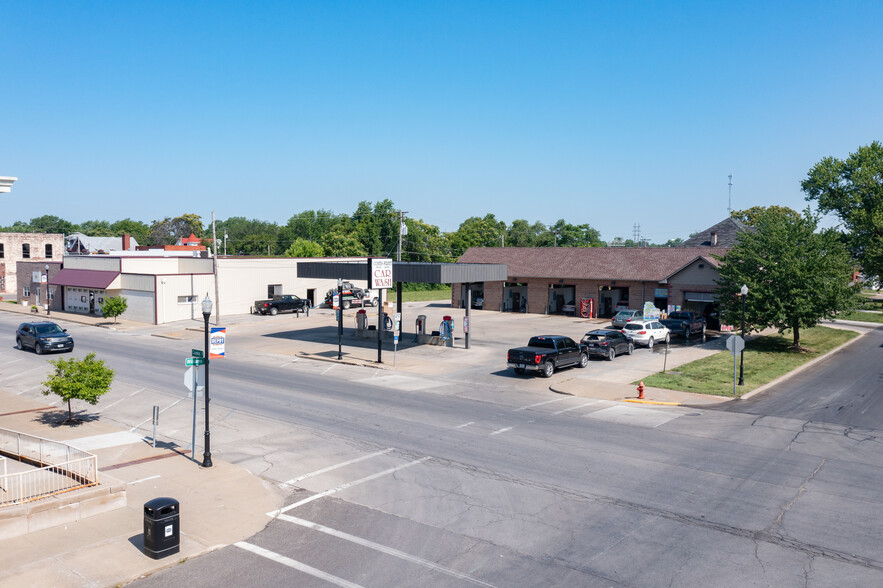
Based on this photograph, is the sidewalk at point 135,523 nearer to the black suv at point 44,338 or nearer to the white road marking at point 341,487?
the white road marking at point 341,487

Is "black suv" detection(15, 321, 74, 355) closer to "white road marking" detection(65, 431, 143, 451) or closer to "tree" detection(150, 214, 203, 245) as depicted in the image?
"white road marking" detection(65, 431, 143, 451)

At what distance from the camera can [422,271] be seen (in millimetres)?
35281

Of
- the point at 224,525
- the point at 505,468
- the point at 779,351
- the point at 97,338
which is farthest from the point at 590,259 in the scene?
the point at 224,525

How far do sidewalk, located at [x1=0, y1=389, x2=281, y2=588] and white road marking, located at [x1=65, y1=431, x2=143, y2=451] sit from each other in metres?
0.03

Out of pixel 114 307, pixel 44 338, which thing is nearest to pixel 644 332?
pixel 44 338

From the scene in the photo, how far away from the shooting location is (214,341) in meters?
18.3

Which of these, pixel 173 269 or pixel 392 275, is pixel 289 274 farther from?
pixel 392 275

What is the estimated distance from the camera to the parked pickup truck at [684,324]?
138 ft

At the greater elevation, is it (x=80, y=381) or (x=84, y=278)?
(x=84, y=278)

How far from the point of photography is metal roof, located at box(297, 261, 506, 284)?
34469mm

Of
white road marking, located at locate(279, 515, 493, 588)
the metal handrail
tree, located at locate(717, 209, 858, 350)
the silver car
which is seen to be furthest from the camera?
the silver car

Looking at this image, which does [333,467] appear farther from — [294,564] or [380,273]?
[380,273]

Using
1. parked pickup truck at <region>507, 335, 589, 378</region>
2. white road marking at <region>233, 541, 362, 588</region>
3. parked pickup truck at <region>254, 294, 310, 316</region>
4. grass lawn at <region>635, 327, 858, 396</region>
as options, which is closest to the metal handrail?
white road marking at <region>233, 541, 362, 588</region>

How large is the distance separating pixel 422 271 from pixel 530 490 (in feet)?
71.6
